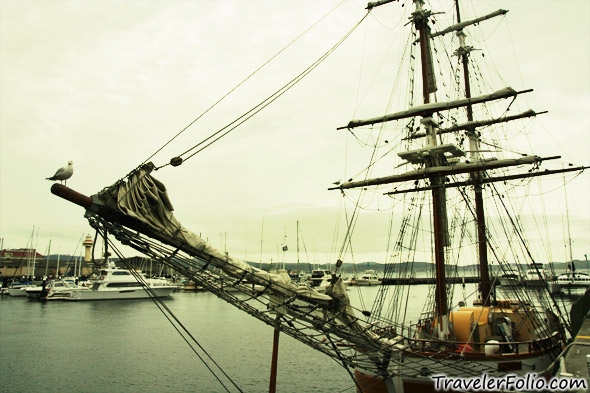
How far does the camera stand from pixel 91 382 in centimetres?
2527

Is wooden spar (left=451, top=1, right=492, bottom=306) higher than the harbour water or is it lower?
higher

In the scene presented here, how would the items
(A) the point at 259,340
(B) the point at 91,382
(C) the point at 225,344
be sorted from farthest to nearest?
1. (A) the point at 259,340
2. (C) the point at 225,344
3. (B) the point at 91,382

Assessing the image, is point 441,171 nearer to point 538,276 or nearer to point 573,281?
point 538,276

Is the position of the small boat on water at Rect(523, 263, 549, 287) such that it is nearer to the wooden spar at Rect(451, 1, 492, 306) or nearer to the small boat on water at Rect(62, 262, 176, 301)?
the wooden spar at Rect(451, 1, 492, 306)

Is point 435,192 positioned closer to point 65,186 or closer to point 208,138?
point 208,138

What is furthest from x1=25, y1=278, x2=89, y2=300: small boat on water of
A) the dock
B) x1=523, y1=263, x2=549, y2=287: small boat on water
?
the dock

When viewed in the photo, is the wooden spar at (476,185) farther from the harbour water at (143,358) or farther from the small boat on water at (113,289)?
the small boat on water at (113,289)

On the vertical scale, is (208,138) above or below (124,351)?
above

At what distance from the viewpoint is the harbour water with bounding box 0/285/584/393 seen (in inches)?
971

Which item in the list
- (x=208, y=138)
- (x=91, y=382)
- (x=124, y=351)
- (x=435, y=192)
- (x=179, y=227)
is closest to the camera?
(x=179, y=227)

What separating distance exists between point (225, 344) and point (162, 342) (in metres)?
5.49

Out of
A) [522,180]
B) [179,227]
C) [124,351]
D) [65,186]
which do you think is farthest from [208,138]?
[124,351]

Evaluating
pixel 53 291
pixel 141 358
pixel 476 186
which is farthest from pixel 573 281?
pixel 53 291

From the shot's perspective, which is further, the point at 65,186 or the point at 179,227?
the point at 179,227
